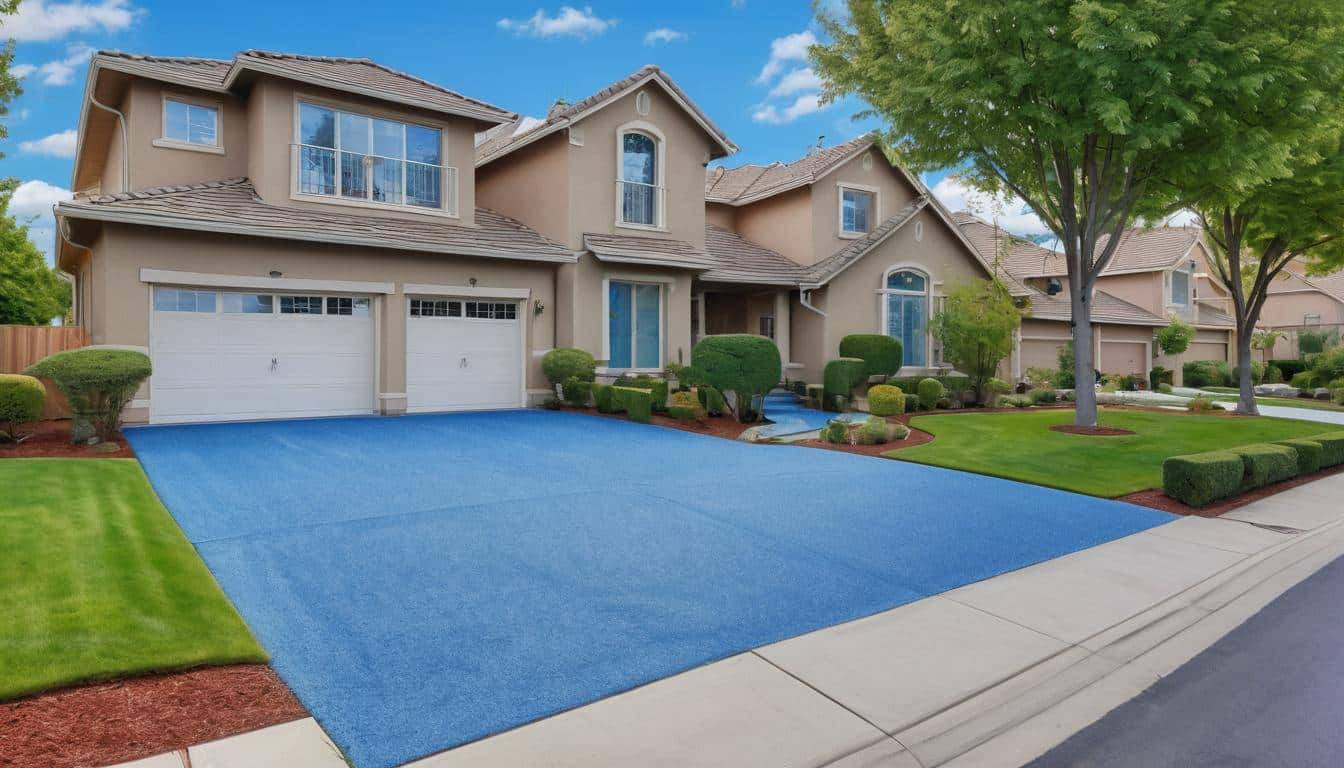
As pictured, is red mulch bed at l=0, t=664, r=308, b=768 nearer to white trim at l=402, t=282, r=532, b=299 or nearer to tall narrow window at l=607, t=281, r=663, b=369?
white trim at l=402, t=282, r=532, b=299

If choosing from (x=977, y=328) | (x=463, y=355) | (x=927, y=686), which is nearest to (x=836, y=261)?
(x=977, y=328)

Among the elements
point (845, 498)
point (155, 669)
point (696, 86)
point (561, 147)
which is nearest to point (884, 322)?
point (696, 86)

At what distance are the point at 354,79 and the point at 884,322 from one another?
585 inches

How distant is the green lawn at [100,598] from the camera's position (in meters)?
3.78

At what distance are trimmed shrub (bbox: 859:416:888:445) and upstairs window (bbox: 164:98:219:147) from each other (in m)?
14.2

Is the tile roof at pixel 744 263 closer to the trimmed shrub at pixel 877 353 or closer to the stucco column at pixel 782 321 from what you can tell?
the stucco column at pixel 782 321

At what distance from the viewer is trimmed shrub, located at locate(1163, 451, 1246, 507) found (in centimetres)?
883

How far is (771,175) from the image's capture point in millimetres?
→ 24422

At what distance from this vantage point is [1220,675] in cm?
437

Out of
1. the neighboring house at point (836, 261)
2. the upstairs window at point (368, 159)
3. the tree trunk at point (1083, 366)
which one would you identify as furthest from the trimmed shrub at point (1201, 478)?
the upstairs window at point (368, 159)

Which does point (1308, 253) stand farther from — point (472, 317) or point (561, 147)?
point (472, 317)

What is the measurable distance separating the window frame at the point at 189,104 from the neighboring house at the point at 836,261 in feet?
37.0

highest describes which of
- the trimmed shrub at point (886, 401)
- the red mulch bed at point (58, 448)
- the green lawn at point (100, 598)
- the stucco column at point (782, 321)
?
the stucco column at point (782, 321)

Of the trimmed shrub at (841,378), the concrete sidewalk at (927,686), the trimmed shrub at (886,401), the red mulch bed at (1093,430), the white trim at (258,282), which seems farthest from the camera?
the trimmed shrub at (841,378)
